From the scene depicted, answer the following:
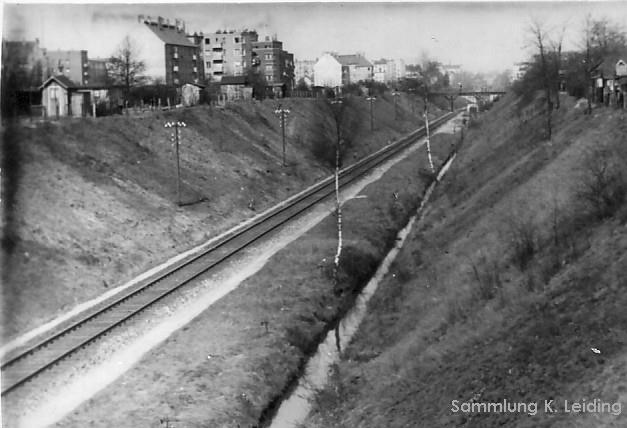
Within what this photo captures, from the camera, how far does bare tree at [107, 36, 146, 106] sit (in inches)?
1881

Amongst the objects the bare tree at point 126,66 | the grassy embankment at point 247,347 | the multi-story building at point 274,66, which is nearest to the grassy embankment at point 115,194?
the grassy embankment at point 247,347

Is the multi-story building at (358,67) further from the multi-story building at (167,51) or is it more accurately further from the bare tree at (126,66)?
the bare tree at (126,66)

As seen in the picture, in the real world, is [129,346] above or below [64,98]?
below

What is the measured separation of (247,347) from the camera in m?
19.2

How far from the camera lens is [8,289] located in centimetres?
1886

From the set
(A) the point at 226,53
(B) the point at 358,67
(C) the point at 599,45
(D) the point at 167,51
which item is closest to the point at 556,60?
(C) the point at 599,45

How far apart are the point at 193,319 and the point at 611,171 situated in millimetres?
13818

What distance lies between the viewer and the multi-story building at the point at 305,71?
93.0 metres

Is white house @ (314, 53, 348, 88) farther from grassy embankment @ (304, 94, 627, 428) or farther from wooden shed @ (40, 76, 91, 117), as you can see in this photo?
grassy embankment @ (304, 94, 627, 428)

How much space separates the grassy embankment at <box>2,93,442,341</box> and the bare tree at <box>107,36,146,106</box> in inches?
211

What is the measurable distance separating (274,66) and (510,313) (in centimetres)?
6586

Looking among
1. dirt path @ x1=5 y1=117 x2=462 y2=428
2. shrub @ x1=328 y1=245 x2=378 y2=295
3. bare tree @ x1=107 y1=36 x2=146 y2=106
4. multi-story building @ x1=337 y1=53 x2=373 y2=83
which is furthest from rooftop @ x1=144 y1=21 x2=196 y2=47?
shrub @ x1=328 y1=245 x2=378 y2=295

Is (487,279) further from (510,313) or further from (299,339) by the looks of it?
(299,339)

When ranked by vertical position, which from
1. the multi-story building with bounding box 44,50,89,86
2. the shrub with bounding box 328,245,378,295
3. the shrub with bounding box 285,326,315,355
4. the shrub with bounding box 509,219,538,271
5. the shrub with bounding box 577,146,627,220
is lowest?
the shrub with bounding box 285,326,315,355
